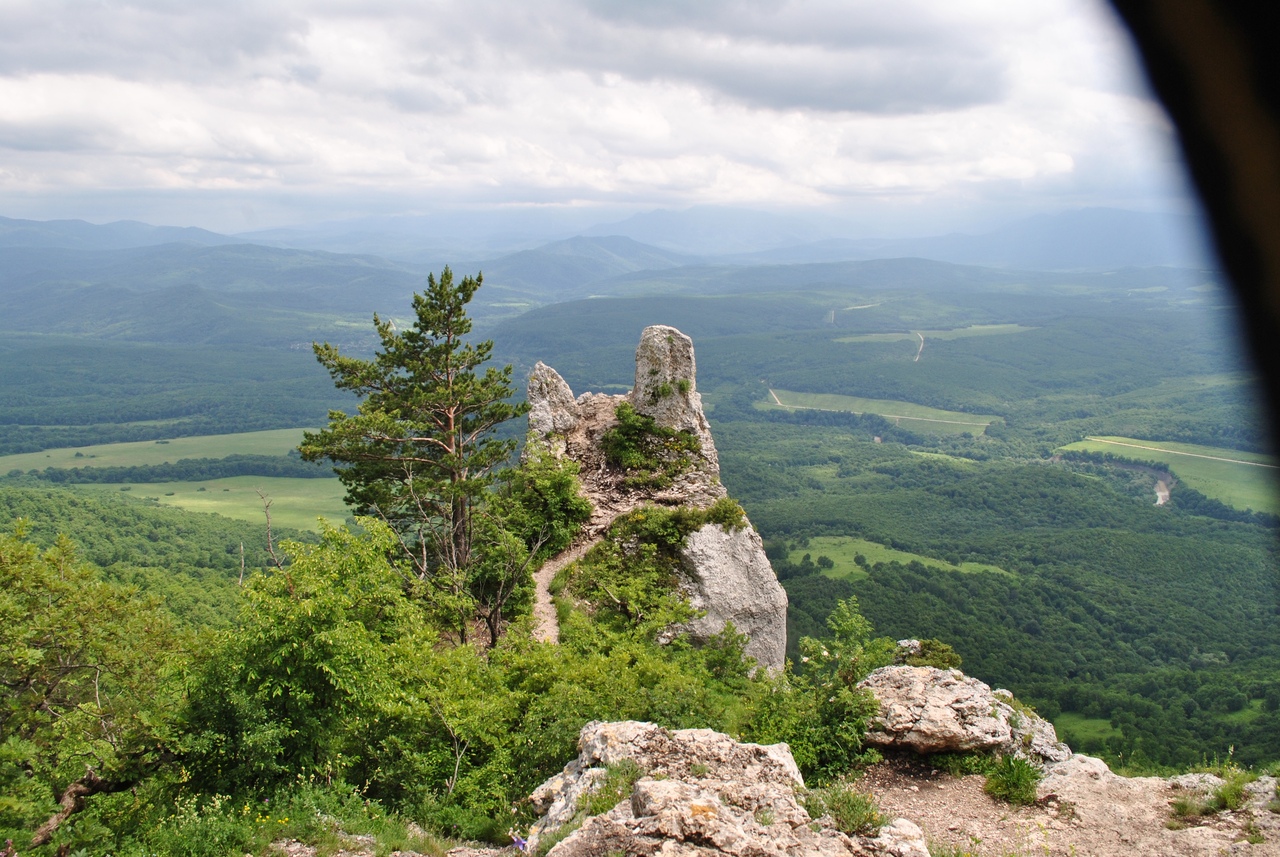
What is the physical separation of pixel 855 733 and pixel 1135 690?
67443 millimetres

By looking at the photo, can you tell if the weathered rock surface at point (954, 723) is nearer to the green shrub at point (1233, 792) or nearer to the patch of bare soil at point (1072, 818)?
the patch of bare soil at point (1072, 818)

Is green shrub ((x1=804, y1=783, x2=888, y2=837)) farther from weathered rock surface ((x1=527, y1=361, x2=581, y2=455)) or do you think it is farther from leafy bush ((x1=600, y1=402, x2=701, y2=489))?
weathered rock surface ((x1=527, y1=361, x2=581, y2=455))

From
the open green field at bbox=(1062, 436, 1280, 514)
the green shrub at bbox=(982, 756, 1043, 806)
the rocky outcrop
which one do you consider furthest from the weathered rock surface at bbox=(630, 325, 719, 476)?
the open green field at bbox=(1062, 436, 1280, 514)

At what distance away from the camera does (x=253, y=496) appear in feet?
461

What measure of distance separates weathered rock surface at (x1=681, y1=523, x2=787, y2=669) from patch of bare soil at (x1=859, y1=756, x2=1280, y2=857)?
1063 cm

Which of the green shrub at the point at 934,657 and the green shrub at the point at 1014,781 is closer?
the green shrub at the point at 1014,781

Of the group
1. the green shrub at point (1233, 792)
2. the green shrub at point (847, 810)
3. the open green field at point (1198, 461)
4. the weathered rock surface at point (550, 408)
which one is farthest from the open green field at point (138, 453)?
the open green field at point (1198, 461)

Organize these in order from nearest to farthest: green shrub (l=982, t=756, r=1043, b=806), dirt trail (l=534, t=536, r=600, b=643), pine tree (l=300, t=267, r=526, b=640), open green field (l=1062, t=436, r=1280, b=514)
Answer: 1. green shrub (l=982, t=756, r=1043, b=806)
2. dirt trail (l=534, t=536, r=600, b=643)
3. pine tree (l=300, t=267, r=526, b=640)
4. open green field (l=1062, t=436, r=1280, b=514)

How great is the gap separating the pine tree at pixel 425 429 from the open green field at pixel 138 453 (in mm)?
150671

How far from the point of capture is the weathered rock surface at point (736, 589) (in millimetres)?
24656

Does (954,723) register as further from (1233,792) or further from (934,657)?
(934,657)

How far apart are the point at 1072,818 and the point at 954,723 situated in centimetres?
335

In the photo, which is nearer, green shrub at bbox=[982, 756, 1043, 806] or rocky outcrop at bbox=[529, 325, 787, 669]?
green shrub at bbox=[982, 756, 1043, 806]

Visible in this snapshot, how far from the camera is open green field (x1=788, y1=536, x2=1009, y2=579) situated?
9962cm
